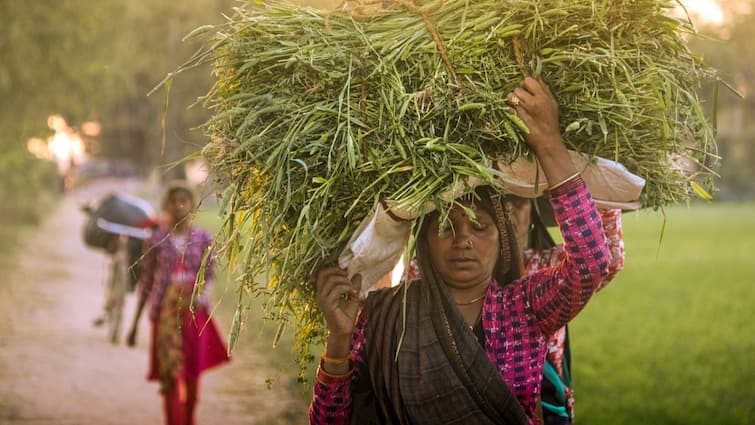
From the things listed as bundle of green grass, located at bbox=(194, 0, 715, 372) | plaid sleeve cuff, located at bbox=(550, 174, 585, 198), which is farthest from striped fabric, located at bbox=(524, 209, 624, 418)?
plaid sleeve cuff, located at bbox=(550, 174, 585, 198)

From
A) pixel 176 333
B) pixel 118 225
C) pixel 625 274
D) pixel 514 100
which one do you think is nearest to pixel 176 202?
pixel 176 333

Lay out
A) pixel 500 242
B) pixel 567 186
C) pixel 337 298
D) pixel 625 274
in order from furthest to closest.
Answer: pixel 625 274 < pixel 500 242 < pixel 337 298 < pixel 567 186

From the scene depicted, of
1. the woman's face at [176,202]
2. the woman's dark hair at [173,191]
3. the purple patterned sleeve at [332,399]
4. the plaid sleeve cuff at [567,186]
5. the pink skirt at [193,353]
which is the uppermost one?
the woman's dark hair at [173,191]

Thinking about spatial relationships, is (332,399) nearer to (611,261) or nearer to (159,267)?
(611,261)

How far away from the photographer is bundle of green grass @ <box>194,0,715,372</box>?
8.75 ft

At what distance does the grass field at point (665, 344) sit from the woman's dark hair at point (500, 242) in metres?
0.47

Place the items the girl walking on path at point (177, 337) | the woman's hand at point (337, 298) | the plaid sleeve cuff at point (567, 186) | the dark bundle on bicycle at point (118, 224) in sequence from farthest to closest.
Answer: the dark bundle on bicycle at point (118, 224)
the girl walking on path at point (177, 337)
the woman's hand at point (337, 298)
the plaid sleeve cuff at point (567, 186)

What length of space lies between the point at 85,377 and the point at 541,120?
7.00m

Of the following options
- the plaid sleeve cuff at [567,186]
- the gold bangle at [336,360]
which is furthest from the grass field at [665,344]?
the plaid sleeve cuff at [567,186]

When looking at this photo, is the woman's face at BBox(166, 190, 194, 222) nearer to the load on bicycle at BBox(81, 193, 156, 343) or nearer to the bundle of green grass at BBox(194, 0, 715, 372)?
the load on bicycle at BBox(81, 193, 156, 343)

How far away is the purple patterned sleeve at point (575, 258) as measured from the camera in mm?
2791

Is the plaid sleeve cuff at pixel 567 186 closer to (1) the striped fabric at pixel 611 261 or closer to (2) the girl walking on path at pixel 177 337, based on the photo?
(1) the striped fabric at pixel 611 261

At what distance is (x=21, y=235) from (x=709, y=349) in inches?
836

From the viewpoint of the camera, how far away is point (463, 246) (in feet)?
9.95
